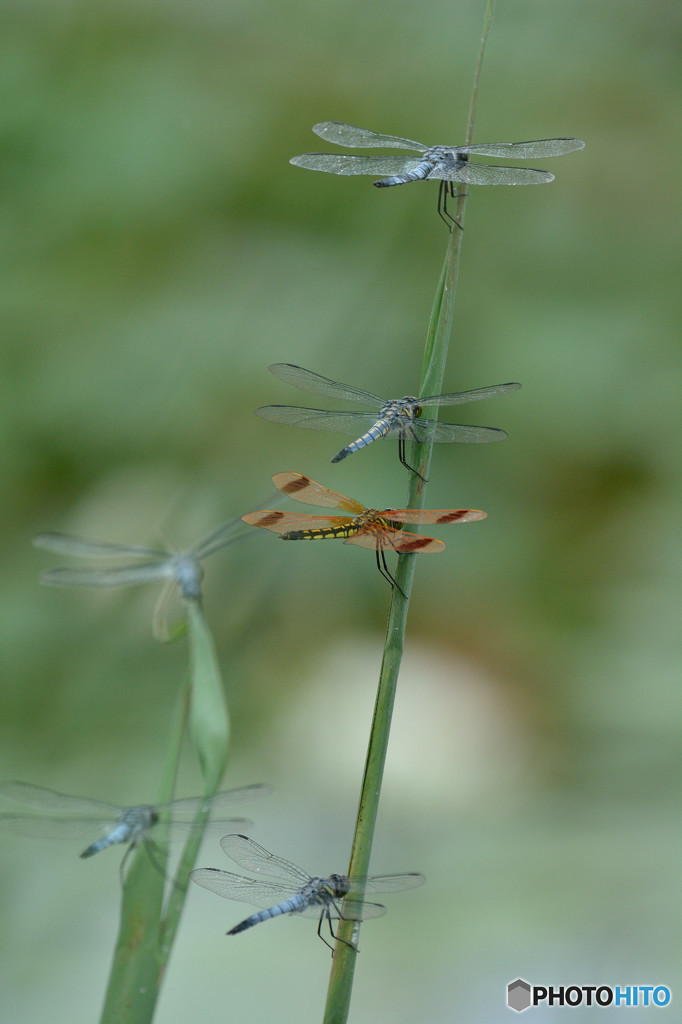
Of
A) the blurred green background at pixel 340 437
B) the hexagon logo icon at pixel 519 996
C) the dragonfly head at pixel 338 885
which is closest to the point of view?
the dragonfly head at pixel 338 885

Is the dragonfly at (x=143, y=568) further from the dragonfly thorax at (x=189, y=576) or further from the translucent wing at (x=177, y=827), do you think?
the translucent wing at (x=177, y=827)

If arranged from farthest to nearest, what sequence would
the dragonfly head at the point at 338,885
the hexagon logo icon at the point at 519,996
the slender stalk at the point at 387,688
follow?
the hexagon logo icon at the point at 519,996 → the dragonfly head at the point at 338,885 → the slender stalk at the point at 387,688

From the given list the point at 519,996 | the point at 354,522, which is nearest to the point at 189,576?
the point at 354,522

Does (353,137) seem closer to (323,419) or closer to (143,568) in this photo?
(323,419)

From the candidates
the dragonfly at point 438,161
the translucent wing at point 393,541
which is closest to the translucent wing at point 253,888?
the translucent wing at point 393,541

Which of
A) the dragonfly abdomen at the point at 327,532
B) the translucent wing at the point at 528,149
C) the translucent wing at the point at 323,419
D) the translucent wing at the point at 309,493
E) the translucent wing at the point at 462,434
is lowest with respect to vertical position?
the dragonfly abdomen at the point at 327,532

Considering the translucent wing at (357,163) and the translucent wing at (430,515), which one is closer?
the translucent wing at (430,515)

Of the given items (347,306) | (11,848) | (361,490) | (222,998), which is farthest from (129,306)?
(222,998)

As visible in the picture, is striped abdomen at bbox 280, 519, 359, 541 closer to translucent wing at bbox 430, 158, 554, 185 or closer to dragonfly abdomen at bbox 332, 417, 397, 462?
dragonfly abdomen at bbox 332, 417, 397, 462

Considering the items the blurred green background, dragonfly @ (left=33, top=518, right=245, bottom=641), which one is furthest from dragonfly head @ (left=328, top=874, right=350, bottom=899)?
the blurred green background
